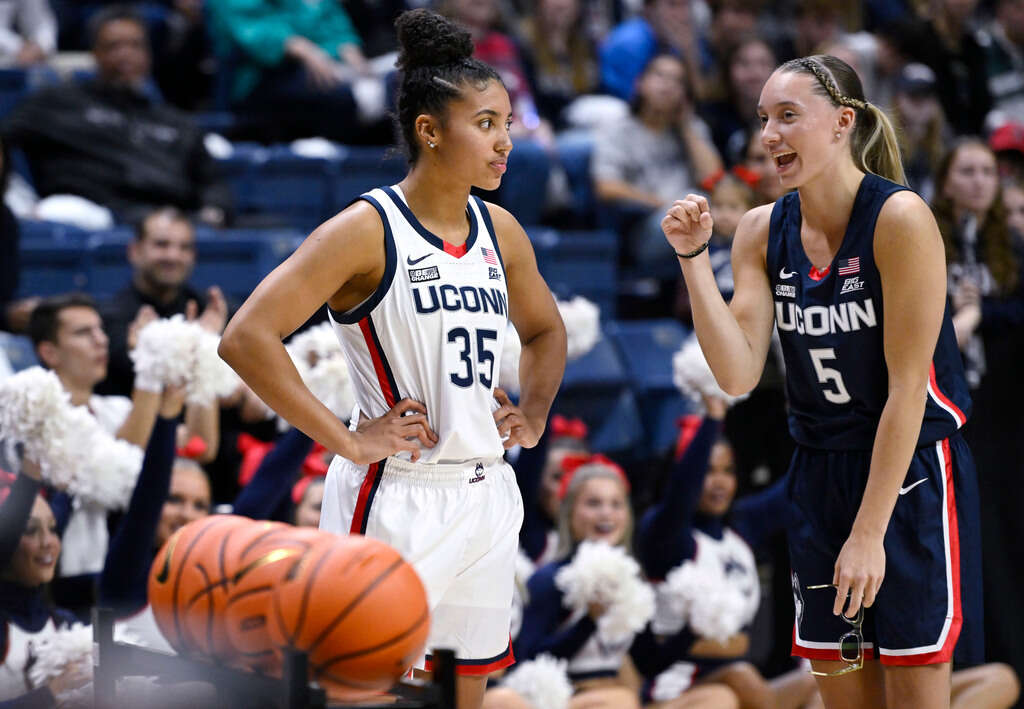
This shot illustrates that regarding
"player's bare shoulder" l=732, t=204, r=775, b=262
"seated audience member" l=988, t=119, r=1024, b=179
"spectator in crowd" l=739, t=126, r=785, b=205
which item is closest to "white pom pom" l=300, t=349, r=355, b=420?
"player's bare shoulder" l=732, t=204, r=775, b=262

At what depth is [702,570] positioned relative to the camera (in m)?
5.11

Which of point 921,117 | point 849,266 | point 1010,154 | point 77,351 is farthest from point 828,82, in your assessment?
point 921,117

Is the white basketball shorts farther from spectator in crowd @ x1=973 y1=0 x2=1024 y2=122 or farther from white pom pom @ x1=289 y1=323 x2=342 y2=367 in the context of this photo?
spectator in crowd @ x1=973 y1=0 x2=1024 y2=122

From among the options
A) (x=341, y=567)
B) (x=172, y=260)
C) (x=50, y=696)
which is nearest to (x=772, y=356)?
(x=172, y=260)

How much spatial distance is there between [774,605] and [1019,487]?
116 centimetres

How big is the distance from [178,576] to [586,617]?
263 centimetres

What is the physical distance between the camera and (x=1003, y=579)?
5.70 metres

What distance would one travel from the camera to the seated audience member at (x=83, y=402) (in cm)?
446

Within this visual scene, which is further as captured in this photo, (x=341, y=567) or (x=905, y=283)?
(x=905, y=283)

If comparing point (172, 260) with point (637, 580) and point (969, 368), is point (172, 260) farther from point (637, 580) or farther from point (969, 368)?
point (969, 368)

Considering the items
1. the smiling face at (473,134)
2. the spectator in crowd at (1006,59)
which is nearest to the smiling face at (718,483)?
the smiling face at (473,134)

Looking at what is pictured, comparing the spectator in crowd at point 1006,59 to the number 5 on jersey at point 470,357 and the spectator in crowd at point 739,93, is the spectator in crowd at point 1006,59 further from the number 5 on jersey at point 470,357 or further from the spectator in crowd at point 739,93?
the number 5 on jersey at point 470,357

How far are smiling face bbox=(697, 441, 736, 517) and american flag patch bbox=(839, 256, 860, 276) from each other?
7.99 feet

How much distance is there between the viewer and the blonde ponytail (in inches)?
121
